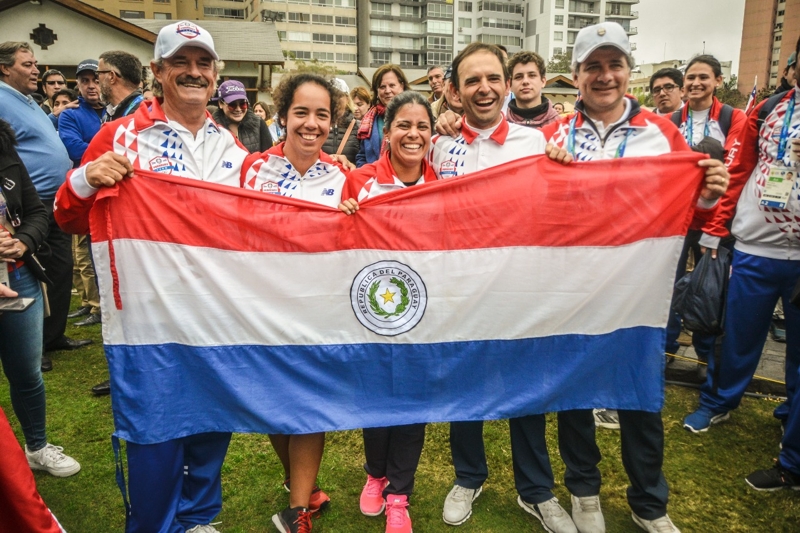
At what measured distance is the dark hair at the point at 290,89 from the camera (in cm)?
298

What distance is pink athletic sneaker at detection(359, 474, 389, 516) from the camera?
10.6 ft

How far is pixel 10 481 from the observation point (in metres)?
2.00

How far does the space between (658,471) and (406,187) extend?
6.51ft

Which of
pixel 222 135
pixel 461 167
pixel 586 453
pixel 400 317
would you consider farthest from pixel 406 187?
pixel 586 453

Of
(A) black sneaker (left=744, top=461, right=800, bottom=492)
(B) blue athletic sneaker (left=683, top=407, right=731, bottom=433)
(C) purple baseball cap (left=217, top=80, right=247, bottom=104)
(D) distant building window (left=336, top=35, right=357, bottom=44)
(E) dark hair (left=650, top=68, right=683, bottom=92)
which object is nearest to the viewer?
(A) black sneaker (left=744, top=461, right=800, bottom=492)

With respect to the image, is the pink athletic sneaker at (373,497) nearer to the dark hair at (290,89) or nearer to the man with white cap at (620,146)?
the man with white cap at (620,146)

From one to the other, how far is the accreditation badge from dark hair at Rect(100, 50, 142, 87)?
5.10m

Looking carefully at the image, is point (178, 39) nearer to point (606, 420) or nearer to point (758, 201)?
point (758, 201)

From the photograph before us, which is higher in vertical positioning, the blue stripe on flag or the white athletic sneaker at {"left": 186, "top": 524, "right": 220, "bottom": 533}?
Answer: the blue stripe on flag

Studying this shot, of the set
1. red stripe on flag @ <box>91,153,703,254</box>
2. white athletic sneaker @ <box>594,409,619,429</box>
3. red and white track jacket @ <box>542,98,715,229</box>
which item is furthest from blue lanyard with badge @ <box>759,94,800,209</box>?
white athletic sneaker @ <box>594,409,619,429</box>

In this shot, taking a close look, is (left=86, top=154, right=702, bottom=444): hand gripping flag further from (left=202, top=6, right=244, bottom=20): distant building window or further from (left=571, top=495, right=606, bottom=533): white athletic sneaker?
(left=202, top=6, right=244, bottom=20): distant building window

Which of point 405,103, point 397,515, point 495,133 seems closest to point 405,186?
point 405,103

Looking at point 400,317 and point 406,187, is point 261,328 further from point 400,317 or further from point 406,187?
point 406,187

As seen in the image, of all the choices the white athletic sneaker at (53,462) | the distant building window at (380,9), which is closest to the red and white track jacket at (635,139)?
the white athletic sneaker at (53,462)
